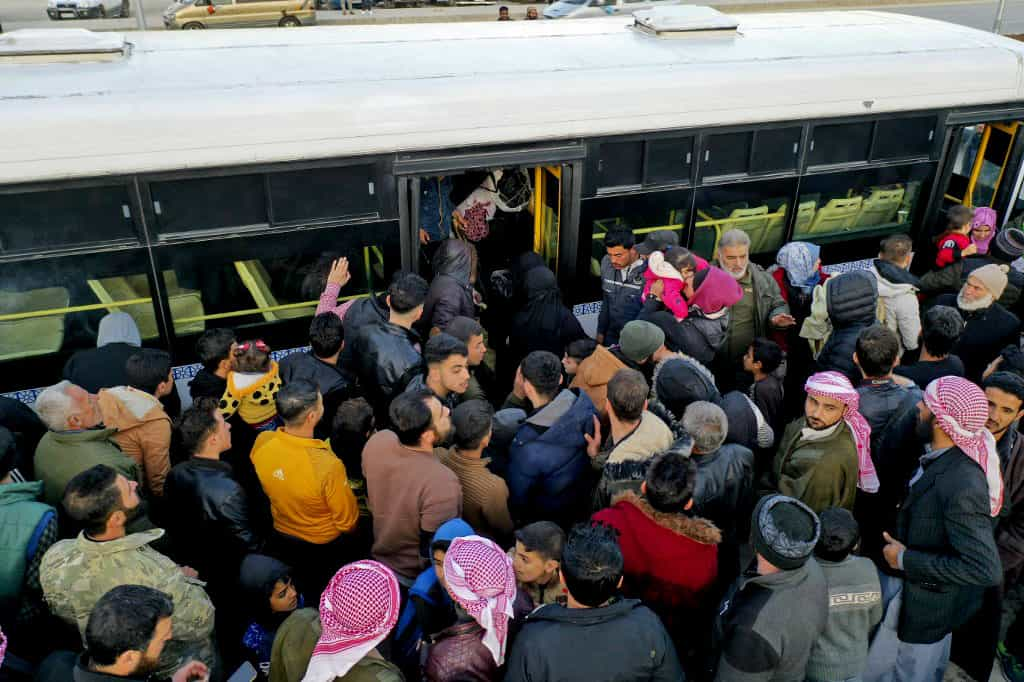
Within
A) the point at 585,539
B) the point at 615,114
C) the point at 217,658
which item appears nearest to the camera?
the point at 585,539

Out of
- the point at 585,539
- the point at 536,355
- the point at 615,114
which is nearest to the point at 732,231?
the point at 615,114

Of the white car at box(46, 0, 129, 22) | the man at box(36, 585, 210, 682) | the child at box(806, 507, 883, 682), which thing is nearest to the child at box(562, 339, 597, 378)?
the child at box(806, 507, 883, 682)

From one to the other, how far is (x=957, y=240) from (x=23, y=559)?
617 cm

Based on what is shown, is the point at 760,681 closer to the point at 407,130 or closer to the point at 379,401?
the point at 379,401

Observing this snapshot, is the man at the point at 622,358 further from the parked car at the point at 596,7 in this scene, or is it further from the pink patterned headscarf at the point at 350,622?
the parked car at the point at 596,7

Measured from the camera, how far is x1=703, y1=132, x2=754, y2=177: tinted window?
223 inches

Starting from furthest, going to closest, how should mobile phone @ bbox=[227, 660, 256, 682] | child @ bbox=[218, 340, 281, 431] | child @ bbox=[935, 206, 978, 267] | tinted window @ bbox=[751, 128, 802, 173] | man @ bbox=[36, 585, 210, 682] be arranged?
child @ bbox=[935, 206, 978, 267]
tinted window @ bbox=[751, 128, 802, 173]
child @ bbox=[218, 340, 281, 431]
mobile phone @ bbox=[227, 660, 256, 682]
man @ bbox=[36, 585, 210, 682]

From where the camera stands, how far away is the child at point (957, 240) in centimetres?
606

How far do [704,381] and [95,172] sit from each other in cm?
347

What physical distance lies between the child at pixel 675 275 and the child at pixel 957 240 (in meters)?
2.16

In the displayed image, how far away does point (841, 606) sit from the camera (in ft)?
10.8

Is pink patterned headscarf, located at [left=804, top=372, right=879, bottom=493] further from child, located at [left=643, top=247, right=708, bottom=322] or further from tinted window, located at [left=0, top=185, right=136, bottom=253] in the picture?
tinted window, located at [left=0, top=185, right=136, bottom=253]

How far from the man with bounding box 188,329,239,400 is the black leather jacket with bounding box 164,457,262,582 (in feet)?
2.32

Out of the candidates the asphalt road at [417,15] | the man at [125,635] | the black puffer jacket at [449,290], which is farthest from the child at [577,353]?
the asphalt road at [417,15]
